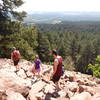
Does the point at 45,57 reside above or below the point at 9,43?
below

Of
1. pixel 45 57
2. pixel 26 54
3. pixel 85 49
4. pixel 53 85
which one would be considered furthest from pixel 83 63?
pixel 53 85

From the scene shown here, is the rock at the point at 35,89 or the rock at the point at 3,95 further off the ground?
the rock at the point at 3,95

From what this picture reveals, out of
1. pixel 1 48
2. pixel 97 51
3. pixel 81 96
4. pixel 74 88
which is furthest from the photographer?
pixel 97 51

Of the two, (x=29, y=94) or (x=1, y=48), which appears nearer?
(x=29, y=94)

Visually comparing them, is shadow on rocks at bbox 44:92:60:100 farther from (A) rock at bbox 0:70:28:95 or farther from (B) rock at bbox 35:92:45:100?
(A) rock at bbox 0:70:28:95

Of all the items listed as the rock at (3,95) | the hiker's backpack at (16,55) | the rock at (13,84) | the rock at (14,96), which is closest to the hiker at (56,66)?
the rock at (13,84)

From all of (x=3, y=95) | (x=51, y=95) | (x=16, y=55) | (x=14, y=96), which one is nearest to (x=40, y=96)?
(x=51, y=95)

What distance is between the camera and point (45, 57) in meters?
61.8

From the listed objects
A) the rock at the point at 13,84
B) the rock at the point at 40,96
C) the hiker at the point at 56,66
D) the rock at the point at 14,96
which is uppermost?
the hiker at the point at 56,66

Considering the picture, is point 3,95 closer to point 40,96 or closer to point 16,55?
point 40,96

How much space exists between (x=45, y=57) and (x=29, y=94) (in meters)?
50.8

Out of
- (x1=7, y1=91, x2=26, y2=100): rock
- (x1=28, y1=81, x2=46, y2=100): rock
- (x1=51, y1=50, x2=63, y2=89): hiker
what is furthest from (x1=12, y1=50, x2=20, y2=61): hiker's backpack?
(x1=7, y1=91, x2=26, y2=100): rock

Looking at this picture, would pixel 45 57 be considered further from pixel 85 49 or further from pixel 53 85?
pixel 53 85

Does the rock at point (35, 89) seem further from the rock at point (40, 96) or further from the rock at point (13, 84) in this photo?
the rock at point (13, 84)
